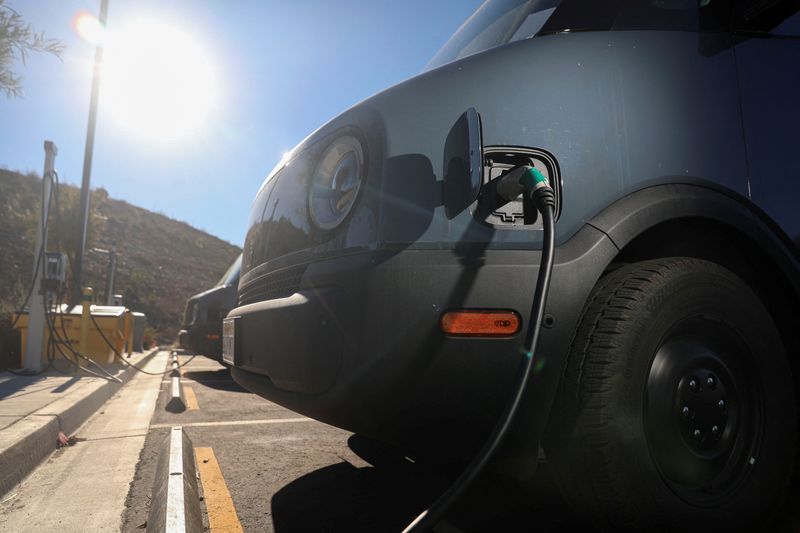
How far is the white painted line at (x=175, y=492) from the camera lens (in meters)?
1.78

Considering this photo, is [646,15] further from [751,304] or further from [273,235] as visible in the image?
[273,235]

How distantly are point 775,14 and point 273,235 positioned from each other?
205 centimetres

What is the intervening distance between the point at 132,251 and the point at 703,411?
36.2 metres

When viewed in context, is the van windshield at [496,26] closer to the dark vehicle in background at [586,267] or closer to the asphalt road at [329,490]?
the dark vehicle in background at [586,267]

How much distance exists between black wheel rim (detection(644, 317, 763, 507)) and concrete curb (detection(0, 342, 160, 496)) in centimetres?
262

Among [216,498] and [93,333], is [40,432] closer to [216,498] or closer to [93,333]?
[216,498]

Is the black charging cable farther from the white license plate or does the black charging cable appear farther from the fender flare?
the white license plate

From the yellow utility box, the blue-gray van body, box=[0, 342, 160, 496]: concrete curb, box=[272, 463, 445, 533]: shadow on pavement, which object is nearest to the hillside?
the yellow utility box

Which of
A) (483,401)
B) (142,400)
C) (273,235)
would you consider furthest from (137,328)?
(483,401)

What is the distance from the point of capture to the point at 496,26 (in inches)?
89.0

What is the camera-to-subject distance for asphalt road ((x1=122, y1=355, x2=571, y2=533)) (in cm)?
202

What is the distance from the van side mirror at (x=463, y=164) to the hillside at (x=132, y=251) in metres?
13.5

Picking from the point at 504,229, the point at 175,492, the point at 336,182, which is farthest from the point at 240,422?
the point at 504,229

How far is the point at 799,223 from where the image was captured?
75.0 inches
